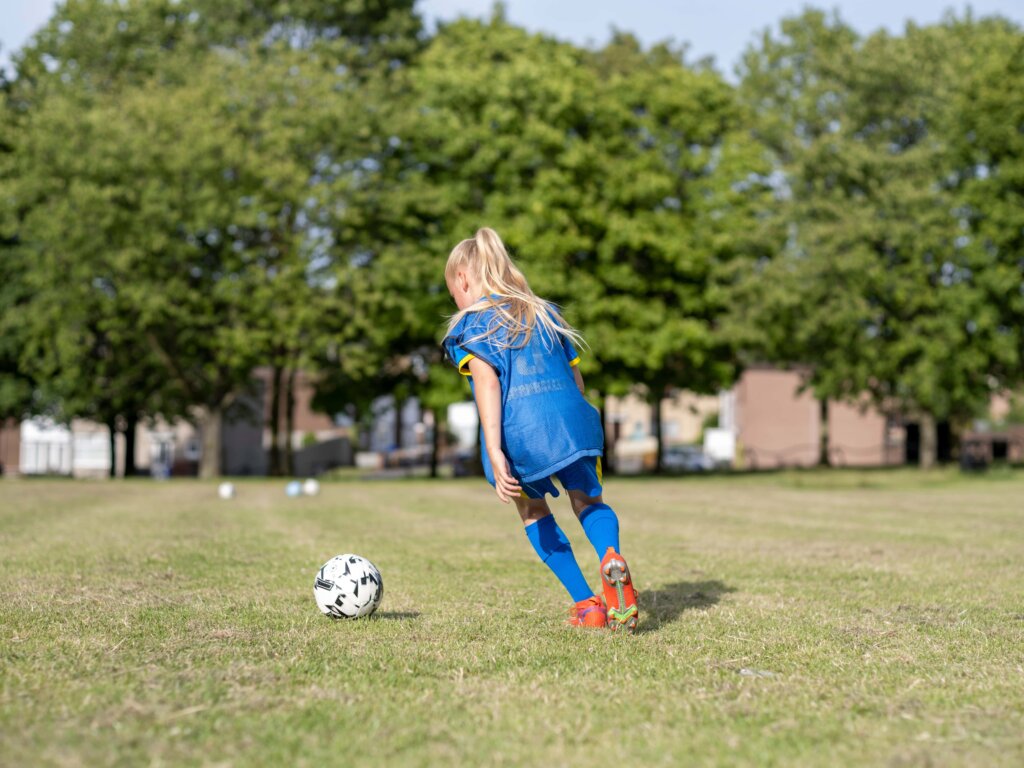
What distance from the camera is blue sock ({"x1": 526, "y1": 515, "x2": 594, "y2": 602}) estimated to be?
607cm

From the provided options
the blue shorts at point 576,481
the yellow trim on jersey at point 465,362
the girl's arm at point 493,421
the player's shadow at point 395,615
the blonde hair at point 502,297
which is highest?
the blonde hair at point 502,297

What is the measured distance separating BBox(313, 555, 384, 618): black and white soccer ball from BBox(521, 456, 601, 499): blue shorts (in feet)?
Result: 3.33

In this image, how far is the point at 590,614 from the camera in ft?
19.3

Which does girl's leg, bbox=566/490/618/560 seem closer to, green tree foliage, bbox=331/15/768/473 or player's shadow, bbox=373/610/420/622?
player's shadow, bbox=373/610/420/622

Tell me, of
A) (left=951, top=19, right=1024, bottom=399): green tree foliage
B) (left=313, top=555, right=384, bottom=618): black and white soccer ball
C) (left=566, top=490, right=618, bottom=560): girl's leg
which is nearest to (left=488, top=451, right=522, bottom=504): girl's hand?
(left=566, top=490, right=618, bottom=560): girl's leg

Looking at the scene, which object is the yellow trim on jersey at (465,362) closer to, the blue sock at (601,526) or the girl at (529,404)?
the girl at (529,404)

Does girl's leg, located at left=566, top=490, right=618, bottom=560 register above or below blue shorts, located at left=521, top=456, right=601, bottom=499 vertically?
below

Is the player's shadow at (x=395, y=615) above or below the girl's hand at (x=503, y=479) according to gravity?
below

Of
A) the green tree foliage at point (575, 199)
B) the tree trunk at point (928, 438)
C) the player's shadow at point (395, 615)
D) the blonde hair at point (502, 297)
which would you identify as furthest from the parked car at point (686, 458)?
the blonde hair at point (502, 297)

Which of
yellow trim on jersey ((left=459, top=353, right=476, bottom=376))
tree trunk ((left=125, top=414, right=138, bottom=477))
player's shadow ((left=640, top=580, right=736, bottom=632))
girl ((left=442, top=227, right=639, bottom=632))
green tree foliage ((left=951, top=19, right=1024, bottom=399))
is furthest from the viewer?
tree trunk ((left=125, top=414, right=138, bottom=477))

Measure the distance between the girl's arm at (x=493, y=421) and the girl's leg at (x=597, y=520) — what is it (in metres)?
0.43

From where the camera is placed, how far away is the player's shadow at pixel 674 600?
625 centimetres

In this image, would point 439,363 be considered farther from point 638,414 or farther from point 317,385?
point 638,414

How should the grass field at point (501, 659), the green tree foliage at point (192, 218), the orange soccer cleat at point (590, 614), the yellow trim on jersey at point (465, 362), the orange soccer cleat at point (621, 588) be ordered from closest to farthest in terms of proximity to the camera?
the grass field at point (501, 659) < the orange soccer cleat at point (621, 588) < the yellow trim on jersey at point (465, 362) < the orange soccer cleat at point (590, 614) < the green tree foliage at point (192, 218)
